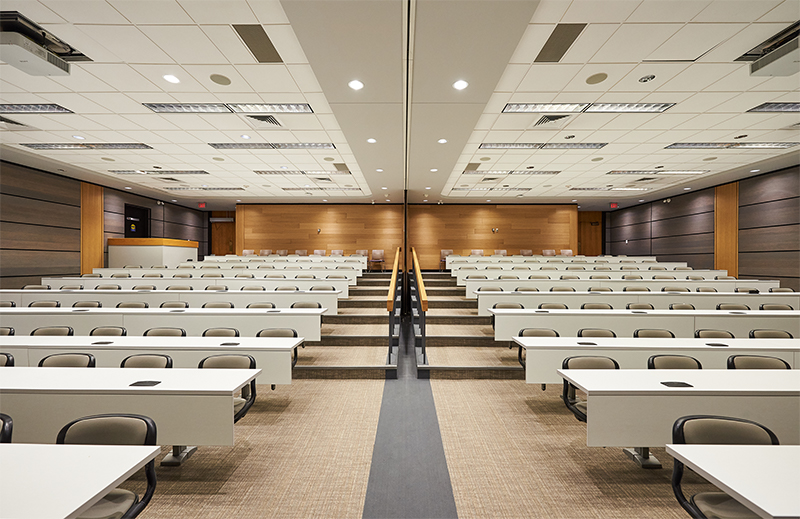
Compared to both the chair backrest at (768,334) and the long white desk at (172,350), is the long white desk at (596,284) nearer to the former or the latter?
the chair backrest at (768,334)

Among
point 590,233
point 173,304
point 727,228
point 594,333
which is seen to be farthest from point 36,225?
point 590,233

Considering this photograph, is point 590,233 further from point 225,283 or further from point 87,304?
point 87,304

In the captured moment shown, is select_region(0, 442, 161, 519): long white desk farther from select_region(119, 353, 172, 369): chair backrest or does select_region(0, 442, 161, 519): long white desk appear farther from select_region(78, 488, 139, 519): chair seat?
select_region(119, 353, 172, 369): chair backrest

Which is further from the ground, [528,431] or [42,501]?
[42,501]

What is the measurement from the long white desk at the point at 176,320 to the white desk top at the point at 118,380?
1.88 metres

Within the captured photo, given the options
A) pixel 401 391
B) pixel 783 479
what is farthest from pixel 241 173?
pixel 783 479

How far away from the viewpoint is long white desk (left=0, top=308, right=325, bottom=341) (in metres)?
4.99

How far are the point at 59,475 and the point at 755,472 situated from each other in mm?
3143

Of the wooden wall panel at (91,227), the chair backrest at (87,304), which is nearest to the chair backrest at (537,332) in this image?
the chair backrest at (87,304)

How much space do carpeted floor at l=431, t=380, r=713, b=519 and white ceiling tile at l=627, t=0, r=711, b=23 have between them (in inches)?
162

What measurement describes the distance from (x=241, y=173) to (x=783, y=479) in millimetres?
11137

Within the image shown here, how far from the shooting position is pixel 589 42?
4031 mm

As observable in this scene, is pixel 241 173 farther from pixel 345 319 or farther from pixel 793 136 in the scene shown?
pixel 793 136

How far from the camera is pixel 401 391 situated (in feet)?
15.2
